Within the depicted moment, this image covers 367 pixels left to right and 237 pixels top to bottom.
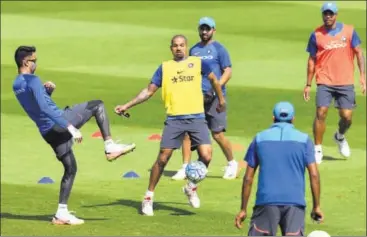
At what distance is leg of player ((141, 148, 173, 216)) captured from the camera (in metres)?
16.7

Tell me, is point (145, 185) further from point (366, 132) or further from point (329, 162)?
point (366, 132)

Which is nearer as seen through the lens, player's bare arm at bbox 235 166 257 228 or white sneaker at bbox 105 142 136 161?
player's bare arm at bbox 235 166 257 228

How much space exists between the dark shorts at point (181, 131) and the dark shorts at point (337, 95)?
13.8 feet

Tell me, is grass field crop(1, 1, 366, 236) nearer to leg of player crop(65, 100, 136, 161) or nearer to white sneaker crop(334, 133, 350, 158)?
white sneaker crop(334, 133, 350, 158)

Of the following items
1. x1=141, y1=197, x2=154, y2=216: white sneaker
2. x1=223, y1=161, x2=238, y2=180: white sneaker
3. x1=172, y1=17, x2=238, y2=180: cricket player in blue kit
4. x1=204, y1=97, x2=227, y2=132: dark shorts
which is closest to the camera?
x1=141, y1=197, x2=154, y2=216: white sneaker

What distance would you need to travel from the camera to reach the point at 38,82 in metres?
15.3

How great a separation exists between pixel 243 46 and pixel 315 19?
4.59 metres

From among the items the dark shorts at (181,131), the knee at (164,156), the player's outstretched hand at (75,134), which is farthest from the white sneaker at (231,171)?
the player's outstretched hand at (75,134)

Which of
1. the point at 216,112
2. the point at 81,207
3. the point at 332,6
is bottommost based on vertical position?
the point at 81,207

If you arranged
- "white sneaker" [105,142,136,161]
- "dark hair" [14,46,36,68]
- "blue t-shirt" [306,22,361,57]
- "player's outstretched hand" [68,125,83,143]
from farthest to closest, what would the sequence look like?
"blue t-shirt" [306,22,361,57] < "white sneaker" [105,142,136,161] < "dark hair" [14,46,36,68] < "player's outstretched hand" [68,125,83,143]

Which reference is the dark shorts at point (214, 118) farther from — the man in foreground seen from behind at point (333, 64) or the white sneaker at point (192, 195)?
the white sneaker at point (192, 195)

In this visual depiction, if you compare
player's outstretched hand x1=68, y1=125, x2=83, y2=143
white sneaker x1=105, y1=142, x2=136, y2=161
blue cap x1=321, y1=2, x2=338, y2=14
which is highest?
blue cap x1=321, y1=2, x2=338, y2=14

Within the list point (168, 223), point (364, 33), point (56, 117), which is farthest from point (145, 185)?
point (364, 33)

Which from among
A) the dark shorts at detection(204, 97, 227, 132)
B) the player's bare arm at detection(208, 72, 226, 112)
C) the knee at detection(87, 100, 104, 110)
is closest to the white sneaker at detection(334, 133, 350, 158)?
the dark shorts at detection(204, 97, 227, 132)
